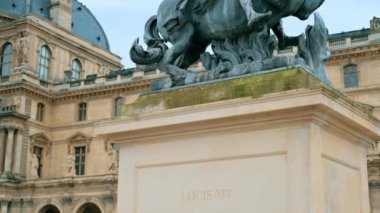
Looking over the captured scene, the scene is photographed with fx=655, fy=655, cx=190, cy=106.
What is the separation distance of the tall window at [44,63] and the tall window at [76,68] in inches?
136

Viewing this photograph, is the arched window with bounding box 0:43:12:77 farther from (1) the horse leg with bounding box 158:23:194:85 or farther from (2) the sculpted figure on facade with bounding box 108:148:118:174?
(1) the horse leg with bounding box 158:23:194:85

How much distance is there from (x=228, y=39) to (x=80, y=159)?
46.1m

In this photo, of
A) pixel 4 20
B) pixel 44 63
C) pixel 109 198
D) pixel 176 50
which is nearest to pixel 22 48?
pixel 44 63

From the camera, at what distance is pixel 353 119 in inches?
200

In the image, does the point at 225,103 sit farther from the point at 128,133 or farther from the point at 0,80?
the point at 0,80

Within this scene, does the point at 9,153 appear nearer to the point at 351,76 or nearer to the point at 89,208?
the point at 89,208

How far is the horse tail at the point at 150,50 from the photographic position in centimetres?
610

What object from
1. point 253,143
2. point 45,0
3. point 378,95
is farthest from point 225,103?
point 45,0

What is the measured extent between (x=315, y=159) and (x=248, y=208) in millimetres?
647

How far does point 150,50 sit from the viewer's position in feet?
20.1

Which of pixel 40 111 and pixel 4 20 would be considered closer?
pixel 40 111

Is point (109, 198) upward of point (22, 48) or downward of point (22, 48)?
downward

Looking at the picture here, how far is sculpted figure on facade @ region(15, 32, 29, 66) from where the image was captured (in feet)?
167

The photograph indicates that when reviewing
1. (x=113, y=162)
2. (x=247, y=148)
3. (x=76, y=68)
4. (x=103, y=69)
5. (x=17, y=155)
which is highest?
(x=103, y=69)
